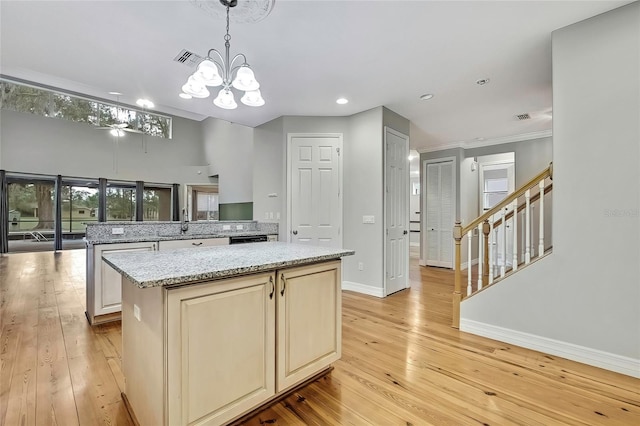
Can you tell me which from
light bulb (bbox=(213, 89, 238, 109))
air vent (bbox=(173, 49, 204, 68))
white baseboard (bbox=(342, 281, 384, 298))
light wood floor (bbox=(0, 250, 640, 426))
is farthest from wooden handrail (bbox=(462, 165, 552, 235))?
air vent (bbox=(173, 49, 204, 68))

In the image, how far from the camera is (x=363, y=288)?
426 cm

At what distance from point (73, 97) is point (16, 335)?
3.20m

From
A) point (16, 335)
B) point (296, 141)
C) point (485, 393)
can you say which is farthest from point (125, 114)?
point (485, 393)

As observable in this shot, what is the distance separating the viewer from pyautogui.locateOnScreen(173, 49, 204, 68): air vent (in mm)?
2658

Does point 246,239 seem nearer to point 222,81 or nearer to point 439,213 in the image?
point 222,81

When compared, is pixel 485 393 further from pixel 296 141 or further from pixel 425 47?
pixel 296 141

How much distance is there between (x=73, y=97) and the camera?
4.06m

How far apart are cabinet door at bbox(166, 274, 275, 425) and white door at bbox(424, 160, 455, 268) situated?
5457 millimetres

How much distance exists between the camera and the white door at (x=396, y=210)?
4.15 m

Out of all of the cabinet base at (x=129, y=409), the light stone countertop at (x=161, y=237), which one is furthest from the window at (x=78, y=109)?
the cabinet base at (x=129, y=409)

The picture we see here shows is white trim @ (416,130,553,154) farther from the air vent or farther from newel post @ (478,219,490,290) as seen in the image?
the air vent

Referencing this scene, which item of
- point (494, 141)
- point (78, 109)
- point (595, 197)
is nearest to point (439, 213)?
point (494, 141)

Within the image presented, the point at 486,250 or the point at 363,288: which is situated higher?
the point at 486,250

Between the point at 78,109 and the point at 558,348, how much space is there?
6.62 m
